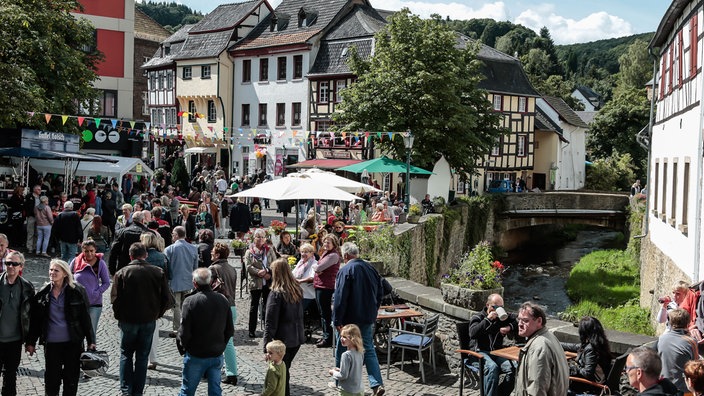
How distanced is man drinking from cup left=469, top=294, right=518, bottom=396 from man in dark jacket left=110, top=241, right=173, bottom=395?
11.3 feet

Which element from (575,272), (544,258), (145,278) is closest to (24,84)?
(145,278)

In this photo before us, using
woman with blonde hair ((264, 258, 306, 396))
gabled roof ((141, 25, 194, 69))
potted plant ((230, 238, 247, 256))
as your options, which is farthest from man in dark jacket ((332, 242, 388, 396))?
gabled roof ((141, 25, 194, 69))

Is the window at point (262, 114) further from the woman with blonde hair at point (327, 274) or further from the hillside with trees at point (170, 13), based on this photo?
the hillside with trees at point (170, 13)

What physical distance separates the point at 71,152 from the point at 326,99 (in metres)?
22.6

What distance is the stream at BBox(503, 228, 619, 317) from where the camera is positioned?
106 ft

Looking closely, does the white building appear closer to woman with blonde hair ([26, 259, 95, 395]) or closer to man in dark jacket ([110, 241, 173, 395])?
man in dark jacket ([110, 241, 173, 395])

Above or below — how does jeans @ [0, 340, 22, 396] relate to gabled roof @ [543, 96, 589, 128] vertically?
below

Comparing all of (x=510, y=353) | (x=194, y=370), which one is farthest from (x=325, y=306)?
(x=194, y=370)

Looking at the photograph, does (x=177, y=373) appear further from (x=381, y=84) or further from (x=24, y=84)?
A: (x=381, y=84)

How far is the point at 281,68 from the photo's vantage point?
4972cm

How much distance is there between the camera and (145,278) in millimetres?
8875

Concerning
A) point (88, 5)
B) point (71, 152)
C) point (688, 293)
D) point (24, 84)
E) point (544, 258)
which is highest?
point (88, 5)

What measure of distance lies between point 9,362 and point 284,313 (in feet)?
9.04

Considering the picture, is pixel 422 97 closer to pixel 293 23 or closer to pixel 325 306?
pixel 293 23
